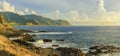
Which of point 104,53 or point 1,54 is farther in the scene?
point 104,53

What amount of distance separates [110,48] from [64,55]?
25.2 metres

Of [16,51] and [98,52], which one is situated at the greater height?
[16,51]

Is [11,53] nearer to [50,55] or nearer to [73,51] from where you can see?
[50,55]

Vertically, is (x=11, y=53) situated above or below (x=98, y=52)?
above

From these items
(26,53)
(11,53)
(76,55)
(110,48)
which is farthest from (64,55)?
(110,48)

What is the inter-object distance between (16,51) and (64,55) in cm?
1540

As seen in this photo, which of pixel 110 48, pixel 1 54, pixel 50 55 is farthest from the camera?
pixel 110 48

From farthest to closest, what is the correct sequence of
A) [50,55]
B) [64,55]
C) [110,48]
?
[110,48] < [64,55] < [50,55]

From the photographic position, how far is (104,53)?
2544 inches

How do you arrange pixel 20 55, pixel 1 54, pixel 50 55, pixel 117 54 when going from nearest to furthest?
pixel 1 54 < pixel 20 55 < pixel 50 55 < pixel 117 54

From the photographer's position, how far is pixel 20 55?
34938 millimetres

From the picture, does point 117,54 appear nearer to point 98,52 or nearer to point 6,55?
point 98,52

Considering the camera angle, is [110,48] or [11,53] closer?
[11,53]

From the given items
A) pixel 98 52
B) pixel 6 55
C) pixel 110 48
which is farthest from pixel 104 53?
pixel 6 55
